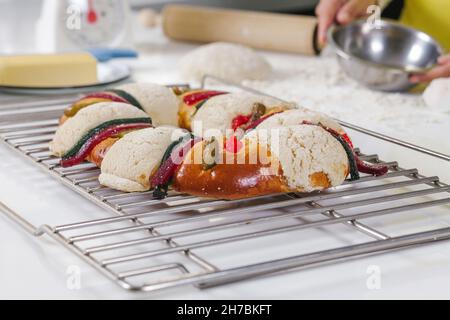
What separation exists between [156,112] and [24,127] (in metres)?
0.20

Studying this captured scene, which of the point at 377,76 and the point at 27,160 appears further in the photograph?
the point at 377,76

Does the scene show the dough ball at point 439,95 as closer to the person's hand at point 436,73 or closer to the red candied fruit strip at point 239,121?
the person's hand at point 436,73

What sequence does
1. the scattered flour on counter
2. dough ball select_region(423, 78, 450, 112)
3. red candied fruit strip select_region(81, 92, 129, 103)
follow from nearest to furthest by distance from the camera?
1. red candied fruit strip select_region(81, 92, 129, 103)
2. the scattered flour on counter
3. dough ball select_region(423, 78, 450, 112)

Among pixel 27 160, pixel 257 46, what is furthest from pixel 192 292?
pixel 257 46

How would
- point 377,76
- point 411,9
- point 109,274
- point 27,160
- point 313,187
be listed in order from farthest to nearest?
point 411,9, point 377,76, point 27,160, point 313,187, point 109,274

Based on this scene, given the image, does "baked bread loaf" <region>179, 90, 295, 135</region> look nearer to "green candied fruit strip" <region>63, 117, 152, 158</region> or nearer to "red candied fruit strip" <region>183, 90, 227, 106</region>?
"red candied fruit strip" <region>183, 90, 227, 106</region>

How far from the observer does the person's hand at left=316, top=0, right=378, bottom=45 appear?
6.09 feet

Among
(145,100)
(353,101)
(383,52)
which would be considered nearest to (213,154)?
(145,100)

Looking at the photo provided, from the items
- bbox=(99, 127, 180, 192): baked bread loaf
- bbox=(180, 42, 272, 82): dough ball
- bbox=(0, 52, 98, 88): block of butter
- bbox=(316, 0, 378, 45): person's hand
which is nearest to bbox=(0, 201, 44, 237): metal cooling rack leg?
bbox=(99, 127, 180, 192): baked bread loaf

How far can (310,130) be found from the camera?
1.02 m

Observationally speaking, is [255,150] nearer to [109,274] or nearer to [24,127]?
→ [109,274]

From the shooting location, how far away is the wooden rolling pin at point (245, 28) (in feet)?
6.46

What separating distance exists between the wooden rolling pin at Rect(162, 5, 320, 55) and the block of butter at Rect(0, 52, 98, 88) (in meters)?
0.50

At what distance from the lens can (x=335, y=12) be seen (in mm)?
1876
